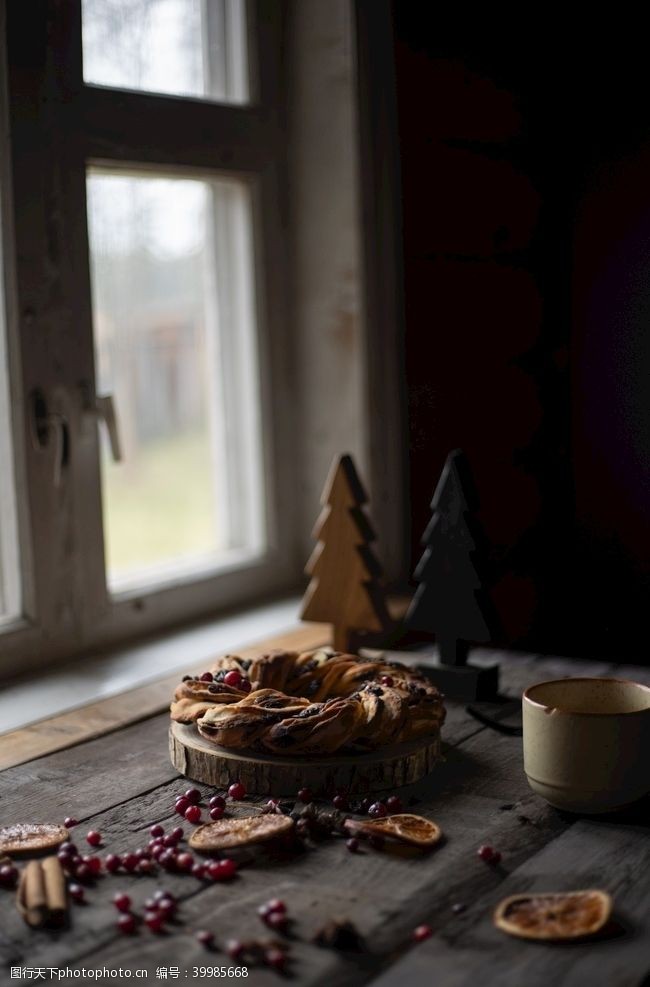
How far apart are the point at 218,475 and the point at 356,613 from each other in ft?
1.98

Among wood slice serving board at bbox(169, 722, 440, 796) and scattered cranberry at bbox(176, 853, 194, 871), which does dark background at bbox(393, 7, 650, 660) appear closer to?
wood slice serving board at bbox(169, 722, 440, 796)

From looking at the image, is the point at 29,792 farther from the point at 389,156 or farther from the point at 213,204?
the point at 389,156

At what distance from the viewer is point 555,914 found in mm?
944

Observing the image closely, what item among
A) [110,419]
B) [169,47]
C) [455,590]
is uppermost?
[169,47]

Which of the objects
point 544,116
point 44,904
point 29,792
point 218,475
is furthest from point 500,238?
point 44,904

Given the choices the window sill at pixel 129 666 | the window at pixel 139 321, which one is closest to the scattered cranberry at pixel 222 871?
the window sill at pixel 129 666

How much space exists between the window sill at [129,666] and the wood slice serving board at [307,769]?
38 cm

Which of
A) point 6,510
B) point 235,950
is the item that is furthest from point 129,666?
point 235,950

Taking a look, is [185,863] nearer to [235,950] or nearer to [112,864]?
[112,864]

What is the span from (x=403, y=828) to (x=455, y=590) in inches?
19.7

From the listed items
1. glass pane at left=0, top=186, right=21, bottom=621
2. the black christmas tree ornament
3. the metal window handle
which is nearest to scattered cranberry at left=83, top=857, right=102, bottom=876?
the black christmas tree ornament

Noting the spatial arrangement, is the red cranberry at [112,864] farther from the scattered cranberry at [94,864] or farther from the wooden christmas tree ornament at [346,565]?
the wooden christmas tree ornament at [346,565]

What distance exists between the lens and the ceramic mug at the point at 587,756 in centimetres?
110

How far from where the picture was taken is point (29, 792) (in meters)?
1.24
